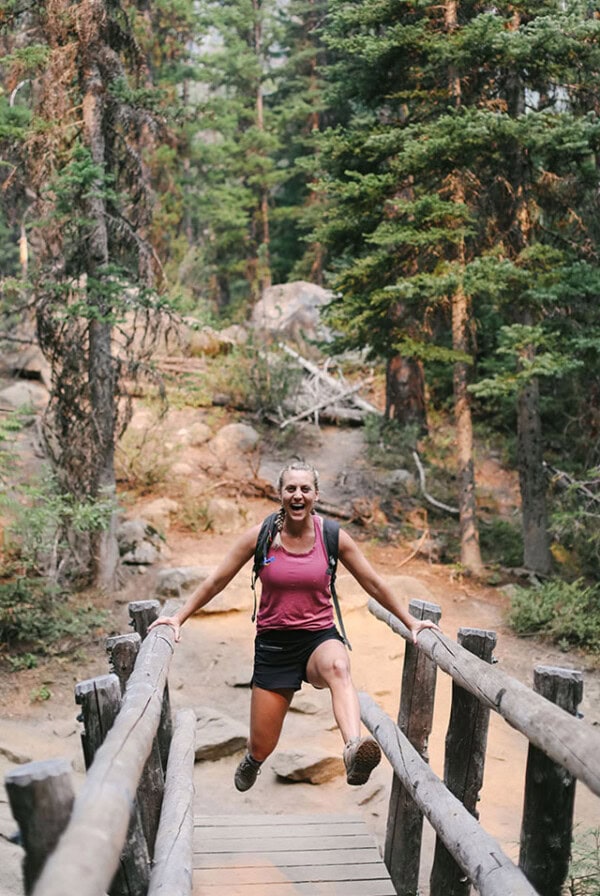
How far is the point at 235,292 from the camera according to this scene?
116 feet

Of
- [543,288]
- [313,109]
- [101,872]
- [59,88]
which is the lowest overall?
[101,872]

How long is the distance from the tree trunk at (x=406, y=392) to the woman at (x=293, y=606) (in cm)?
1417

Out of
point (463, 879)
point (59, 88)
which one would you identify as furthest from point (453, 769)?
point (59, 88)

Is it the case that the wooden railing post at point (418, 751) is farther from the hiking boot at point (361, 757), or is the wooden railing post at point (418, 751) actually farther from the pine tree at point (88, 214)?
the pine tree at point (88, 214)

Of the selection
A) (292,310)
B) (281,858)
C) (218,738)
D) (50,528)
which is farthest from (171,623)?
(292,310)

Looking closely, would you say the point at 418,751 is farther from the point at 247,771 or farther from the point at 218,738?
the point at 218,738

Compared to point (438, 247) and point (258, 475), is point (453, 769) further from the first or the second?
point (258, 475)

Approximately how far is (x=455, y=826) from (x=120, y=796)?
2095 mm

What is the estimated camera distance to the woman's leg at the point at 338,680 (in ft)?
14.3

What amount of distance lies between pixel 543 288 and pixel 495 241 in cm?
174

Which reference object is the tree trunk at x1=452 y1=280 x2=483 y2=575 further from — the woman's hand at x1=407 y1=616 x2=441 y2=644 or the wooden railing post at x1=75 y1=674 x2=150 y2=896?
the wooden railing post at x1=75 y1=674 x2=150 y2=896

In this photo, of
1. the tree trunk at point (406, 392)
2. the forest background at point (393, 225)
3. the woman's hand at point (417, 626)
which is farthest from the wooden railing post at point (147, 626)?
the tree trunk at point (406, 392)

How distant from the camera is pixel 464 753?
14.3 feet

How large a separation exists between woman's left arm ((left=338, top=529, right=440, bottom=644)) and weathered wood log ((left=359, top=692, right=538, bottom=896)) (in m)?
0.70
